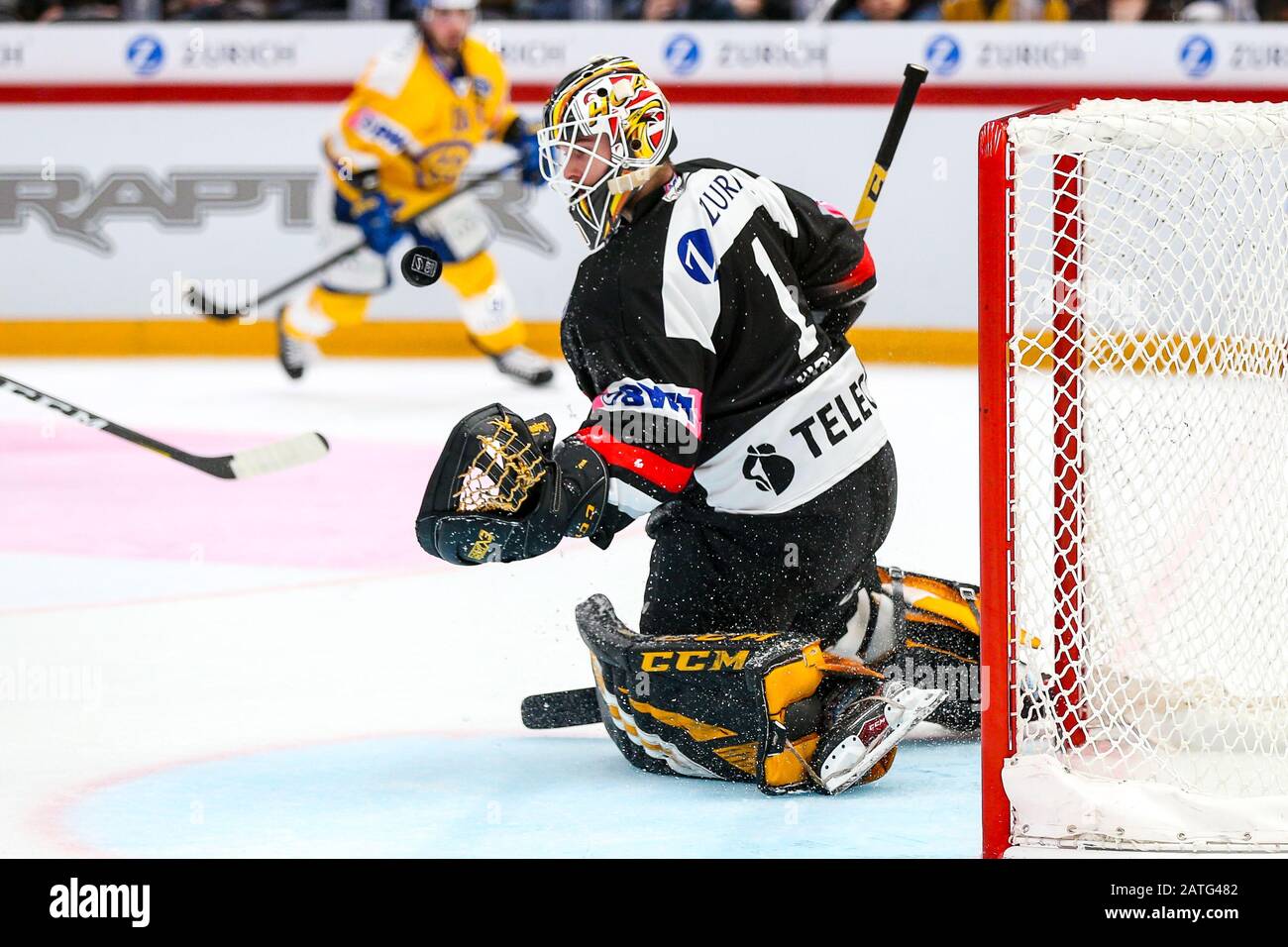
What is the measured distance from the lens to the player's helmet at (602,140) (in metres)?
2.94

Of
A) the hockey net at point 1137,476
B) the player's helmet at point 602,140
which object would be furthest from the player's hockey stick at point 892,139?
the player's helmet at point 602,140

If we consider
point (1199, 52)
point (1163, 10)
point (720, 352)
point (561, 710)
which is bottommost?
point (561, 710)

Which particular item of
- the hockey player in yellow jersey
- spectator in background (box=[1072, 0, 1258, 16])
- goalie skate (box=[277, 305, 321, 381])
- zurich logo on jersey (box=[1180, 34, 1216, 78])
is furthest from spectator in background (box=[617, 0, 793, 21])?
goalie skate (box=[277, 305, 321, 381])

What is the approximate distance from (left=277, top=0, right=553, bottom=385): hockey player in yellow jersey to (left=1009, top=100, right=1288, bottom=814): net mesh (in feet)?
15.2

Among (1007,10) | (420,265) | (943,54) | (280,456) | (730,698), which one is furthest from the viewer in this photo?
(1007,10)

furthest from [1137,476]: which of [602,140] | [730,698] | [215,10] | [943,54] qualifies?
[215,10]

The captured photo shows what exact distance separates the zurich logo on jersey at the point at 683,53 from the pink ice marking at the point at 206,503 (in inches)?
97.5

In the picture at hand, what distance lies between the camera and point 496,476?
8.81 feet

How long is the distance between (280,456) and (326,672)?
0.46m

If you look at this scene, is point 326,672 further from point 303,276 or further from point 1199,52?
point 1199,52

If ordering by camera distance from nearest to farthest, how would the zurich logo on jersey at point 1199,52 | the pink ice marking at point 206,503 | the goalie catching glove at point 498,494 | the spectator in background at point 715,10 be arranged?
the goalie catching glove at point 498,494 → the pink ice marking at point 206,503 → the zurich logo on jersey at point 1199,52 → the spectator in background at point 715,10

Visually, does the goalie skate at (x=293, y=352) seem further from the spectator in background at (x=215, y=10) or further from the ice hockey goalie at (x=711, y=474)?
the ice hockey goalie at (x=711, y=474)
